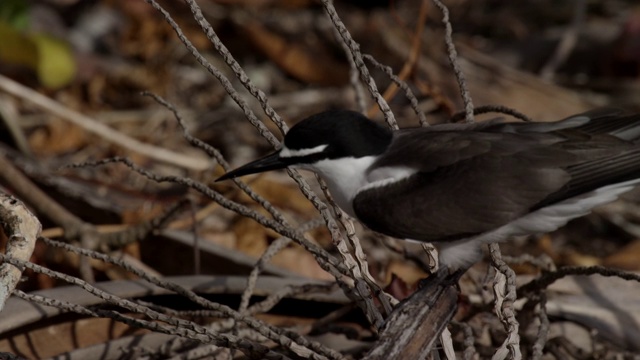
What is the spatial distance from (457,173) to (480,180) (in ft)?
0.16

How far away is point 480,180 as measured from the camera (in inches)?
87.6

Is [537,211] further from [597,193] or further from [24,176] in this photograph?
[24,176]

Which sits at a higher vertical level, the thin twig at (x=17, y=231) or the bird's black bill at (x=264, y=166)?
the bird's black bill at (x=264, y=166)

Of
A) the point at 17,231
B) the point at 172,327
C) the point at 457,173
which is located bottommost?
the point at 172,327

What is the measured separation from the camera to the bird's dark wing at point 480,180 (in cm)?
221

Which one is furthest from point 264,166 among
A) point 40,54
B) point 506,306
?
point 40,54

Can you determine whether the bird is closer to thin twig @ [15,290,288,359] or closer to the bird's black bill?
the bird's black bill

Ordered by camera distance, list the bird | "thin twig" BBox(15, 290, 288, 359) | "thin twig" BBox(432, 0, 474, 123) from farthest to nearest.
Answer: "thin twig" BBox(432, 0, 474, 123) → the bird → "thin twig" BBox(15, 290, 288, 359)

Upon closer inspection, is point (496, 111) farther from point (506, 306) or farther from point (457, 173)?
point (506, 306)

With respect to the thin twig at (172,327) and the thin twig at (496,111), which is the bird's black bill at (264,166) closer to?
the thin twig at (172,327)

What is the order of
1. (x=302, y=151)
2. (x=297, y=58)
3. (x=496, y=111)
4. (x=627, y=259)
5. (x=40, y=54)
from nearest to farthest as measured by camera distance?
1. (x=302, y=151)
2. (x=496, y=111)
3. (x=627, y=259)
4. (x=40, y=54)
5. (x=297, y=58)

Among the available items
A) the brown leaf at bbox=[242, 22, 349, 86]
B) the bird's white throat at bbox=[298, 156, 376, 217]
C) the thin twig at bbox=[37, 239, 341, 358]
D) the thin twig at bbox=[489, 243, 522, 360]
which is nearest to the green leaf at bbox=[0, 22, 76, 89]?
the brown leaf at bbox=[242, 22, 349, 86]

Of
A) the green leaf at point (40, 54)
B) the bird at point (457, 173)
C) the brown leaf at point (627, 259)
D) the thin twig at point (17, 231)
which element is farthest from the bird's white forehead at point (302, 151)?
the green leaf at point (40, 54)

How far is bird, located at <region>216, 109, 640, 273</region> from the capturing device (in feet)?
7.23
